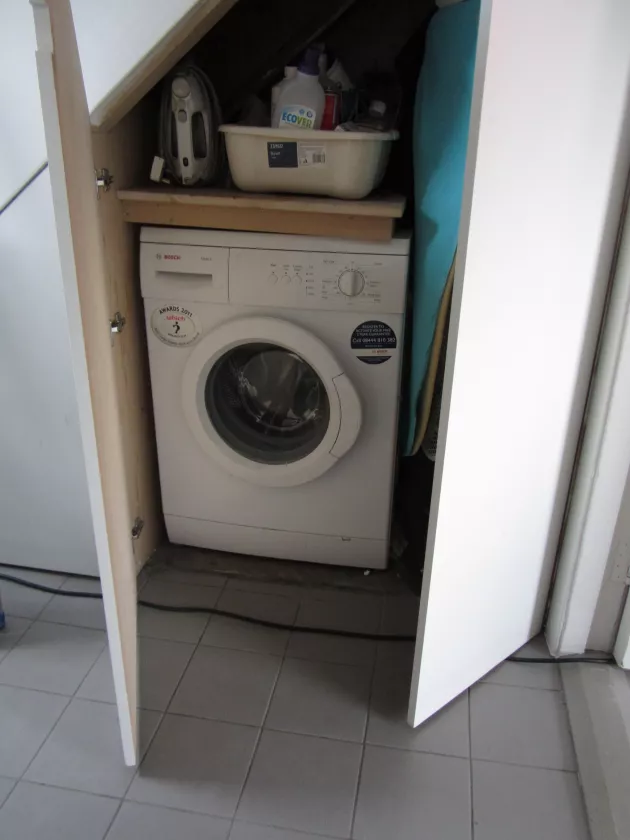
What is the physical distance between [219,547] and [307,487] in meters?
0.34

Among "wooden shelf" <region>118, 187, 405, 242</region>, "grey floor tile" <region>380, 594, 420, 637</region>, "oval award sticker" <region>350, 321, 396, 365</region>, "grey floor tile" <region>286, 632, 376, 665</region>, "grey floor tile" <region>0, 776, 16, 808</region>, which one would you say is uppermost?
"wooden shelf" <region>118, 187, 405, 242</region>

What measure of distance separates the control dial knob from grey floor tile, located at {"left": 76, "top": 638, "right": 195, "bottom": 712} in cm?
90

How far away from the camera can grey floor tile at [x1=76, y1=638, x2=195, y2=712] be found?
1471 millimetres

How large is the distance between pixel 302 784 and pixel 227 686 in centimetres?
29

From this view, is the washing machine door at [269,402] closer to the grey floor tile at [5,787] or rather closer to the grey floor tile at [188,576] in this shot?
the grey floor tile at [188,576]

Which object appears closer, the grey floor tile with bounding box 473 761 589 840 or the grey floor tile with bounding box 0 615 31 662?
the grey floor tile with bounding box 473 761 589 840

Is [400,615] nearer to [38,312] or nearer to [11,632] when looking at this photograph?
[11,632]

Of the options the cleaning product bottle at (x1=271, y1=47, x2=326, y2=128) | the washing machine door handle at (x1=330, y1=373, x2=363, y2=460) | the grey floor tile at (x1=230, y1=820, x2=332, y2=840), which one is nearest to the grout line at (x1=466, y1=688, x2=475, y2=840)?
the grey floor tile at (x1=230, y1=820, x2=332, y2=840)

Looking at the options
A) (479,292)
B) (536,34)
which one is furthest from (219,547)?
(536,34)

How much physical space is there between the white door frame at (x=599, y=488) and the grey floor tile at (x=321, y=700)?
0.47 m

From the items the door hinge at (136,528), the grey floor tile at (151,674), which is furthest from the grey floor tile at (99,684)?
the door hinge at (136,528)

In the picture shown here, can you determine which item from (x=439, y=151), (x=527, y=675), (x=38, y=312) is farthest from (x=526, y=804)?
(x=38, y=312)

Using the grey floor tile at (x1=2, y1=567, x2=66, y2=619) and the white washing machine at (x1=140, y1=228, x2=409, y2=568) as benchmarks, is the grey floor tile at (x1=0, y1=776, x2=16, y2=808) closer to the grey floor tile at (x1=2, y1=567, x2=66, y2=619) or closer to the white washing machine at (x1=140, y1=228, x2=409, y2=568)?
the grey floor tile at (x1=2, y1=567, x2=66, y2=619)

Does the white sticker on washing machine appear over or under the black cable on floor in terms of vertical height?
over
